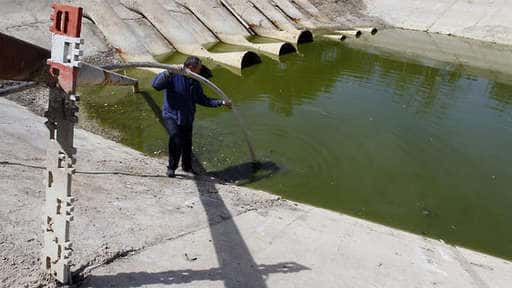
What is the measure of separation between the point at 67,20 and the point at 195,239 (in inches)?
112

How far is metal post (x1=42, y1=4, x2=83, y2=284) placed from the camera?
10.6ft

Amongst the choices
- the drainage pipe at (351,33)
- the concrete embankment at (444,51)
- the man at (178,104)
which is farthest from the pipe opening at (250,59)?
the drainage pipe at (351,33)

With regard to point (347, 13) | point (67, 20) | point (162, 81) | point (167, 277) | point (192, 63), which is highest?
point (67, 20)

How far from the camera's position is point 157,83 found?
7.31 meters

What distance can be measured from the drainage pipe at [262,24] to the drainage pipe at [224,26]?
0.52m

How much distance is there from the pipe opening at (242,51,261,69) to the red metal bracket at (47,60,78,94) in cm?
1225

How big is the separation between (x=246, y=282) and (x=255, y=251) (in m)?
0.77

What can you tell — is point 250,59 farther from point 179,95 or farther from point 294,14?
point 179,95

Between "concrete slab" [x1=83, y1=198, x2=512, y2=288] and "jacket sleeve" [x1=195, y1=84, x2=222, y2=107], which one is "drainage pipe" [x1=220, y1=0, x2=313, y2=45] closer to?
"jacket sleeve" [x1=195, y1=84, x2=222, y2=107]

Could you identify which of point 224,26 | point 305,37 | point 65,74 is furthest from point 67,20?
point 305,37

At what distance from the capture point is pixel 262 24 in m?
20.9

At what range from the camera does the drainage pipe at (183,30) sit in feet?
51.1

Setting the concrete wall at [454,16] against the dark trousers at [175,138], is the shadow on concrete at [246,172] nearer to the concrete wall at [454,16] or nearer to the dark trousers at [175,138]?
the dark trousers at [175,138]

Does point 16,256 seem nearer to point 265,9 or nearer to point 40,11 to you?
point 40,11
